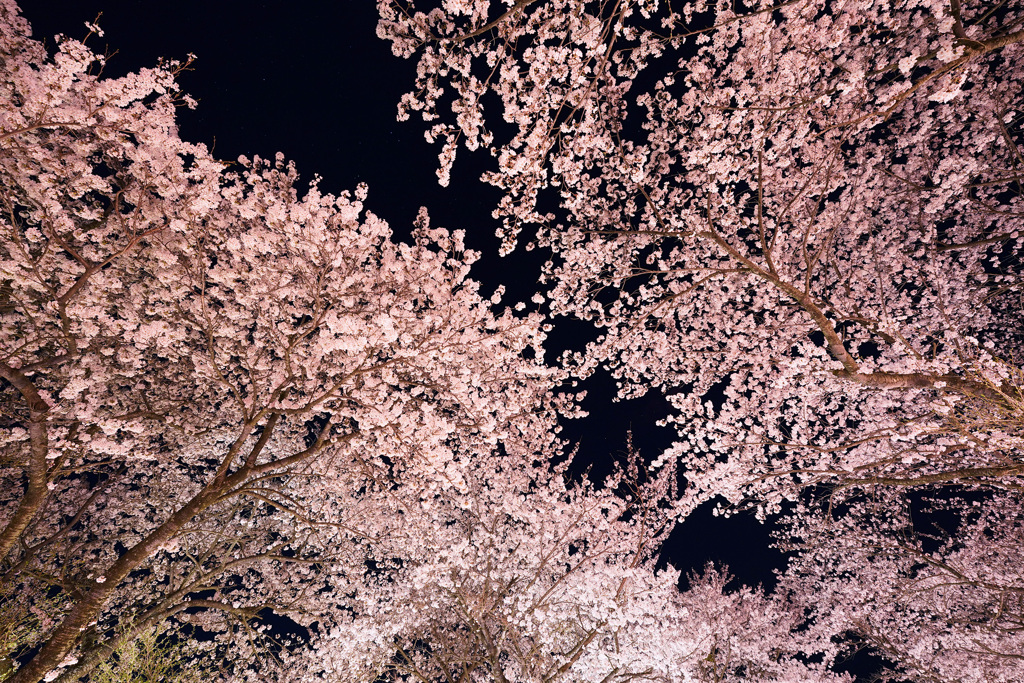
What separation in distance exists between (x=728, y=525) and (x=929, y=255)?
116ft

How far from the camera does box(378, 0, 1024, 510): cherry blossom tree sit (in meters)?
5.61

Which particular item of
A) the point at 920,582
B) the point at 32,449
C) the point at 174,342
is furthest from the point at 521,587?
the point at 920,582

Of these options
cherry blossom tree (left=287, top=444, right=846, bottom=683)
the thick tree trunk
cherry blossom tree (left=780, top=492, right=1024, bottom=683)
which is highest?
the thick tree trunk

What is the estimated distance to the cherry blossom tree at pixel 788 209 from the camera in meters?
5.61

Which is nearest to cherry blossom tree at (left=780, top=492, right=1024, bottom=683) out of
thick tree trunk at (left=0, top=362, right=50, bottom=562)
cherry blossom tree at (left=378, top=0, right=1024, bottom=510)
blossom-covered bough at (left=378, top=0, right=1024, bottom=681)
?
blossom-covered bough at (left=378, top=0, right=1024, bottom=681)

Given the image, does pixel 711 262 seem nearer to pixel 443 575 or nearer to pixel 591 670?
pixel 443 575

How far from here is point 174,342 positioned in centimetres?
962

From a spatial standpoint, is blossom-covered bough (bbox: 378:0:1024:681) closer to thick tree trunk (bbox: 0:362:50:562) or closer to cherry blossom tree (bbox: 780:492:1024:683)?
cherry blossom tree (bbox: 780:492:1024:683)

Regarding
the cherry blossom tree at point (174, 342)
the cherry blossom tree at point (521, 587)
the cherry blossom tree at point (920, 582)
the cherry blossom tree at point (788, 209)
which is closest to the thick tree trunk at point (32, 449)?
the cherry blossom tree at point (174, 342)

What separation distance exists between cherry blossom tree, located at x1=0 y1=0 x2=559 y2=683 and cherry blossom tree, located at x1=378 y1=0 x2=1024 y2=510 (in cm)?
357

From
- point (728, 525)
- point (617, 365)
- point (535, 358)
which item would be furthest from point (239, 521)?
point (728, 525)

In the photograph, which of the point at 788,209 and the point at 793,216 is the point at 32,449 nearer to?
the point at 788,209

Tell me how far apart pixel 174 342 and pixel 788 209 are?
41.7 feet

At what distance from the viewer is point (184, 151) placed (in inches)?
296
